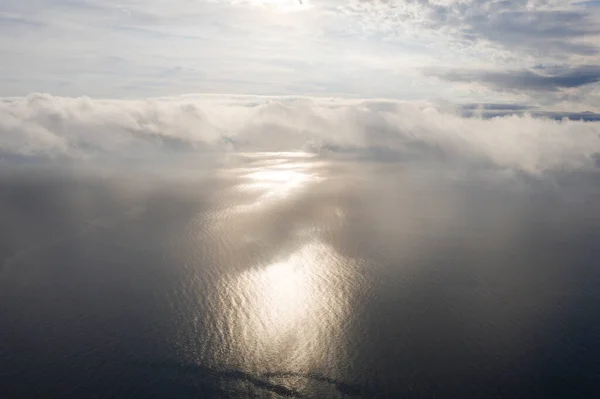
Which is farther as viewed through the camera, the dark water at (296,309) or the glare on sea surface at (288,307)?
the glare on sea surface at (288,307)

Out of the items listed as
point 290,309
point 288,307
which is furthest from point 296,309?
point 288,307

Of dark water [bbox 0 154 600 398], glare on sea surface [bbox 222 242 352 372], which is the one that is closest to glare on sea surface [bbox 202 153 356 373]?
glare on sea surface [bbox 222 242 352 372]

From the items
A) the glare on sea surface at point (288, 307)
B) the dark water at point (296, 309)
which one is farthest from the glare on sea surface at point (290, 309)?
the dark water at point (296, 309)

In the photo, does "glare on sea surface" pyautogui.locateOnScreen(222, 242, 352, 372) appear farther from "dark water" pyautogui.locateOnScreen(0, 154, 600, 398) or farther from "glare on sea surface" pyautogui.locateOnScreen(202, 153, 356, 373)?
"dark water" pyautogui.locateOnScreen(0, 154, 600, 398)

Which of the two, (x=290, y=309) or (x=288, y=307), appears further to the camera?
(x=288, y=307)

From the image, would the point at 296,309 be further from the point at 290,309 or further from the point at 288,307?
the point at 288,307

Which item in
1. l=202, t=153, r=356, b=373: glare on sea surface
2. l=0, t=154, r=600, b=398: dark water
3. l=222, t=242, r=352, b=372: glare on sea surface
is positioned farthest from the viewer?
l=222, t=242, r=352, b=372: glare on sea surface

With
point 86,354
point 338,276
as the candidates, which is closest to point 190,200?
point 338,276

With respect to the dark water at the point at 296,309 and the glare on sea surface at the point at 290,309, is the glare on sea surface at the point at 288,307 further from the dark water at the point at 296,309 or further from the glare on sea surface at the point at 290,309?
the dark water at the point at 296,309

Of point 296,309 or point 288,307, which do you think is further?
point 288,307
